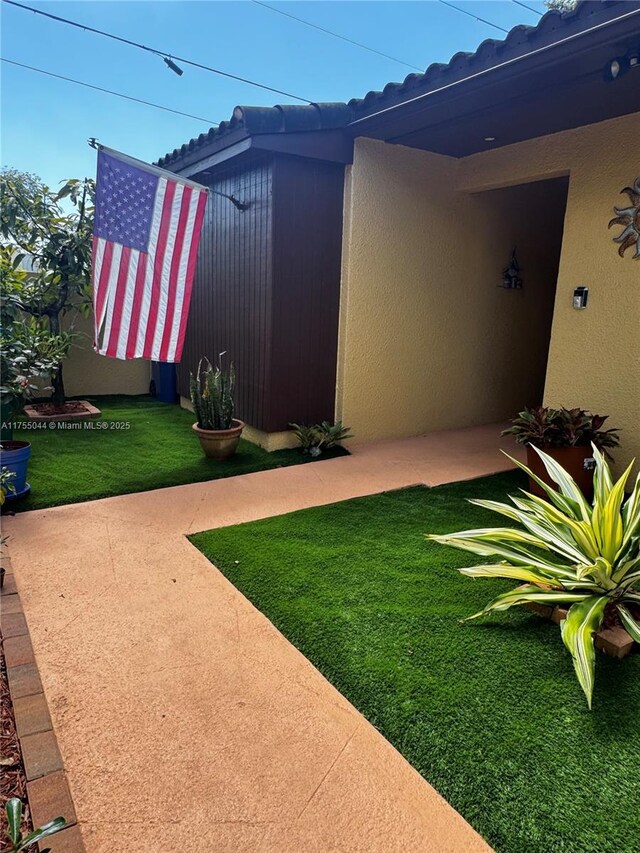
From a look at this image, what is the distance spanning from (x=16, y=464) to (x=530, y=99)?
4.83 meters

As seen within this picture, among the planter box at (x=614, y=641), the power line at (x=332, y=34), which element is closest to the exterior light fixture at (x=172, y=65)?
the power line at (x=332, y=34)

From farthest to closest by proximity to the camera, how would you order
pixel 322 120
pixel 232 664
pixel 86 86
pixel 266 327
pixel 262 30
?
pixel 262 30, pixel 86 86, pixel 266 327, pixel 322 120, pixel 232 664

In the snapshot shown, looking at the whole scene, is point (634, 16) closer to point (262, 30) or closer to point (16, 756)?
point (16, 756)

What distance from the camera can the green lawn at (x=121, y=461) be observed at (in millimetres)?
4594

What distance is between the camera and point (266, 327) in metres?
5.54

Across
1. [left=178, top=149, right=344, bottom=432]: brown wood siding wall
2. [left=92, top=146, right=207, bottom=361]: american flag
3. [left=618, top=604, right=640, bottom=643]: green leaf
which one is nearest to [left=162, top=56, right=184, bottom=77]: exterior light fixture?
[left=178, top=149, right=344, bottom=432]: brown wood siding wall

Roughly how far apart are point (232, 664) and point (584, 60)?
13.4 feet

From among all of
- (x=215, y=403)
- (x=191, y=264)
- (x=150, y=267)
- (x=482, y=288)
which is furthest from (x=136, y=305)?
(x=482, y=288)

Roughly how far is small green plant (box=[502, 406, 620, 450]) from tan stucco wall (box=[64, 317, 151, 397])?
6205mm

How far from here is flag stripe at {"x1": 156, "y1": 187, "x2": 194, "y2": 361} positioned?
4.38 meters

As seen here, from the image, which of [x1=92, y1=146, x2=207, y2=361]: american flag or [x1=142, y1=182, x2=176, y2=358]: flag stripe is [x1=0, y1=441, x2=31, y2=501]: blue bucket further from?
[x1=142, y1=182, x2=176, y2=358]: flag stripe

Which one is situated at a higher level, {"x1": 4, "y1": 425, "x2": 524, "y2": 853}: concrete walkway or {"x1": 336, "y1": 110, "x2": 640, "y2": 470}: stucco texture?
{"x1": 336, "y1": 110, "x2": 640, "y2": 470}: stucco texture

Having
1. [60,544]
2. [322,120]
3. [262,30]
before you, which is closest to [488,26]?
[262,30]

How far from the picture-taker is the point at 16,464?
418cm
